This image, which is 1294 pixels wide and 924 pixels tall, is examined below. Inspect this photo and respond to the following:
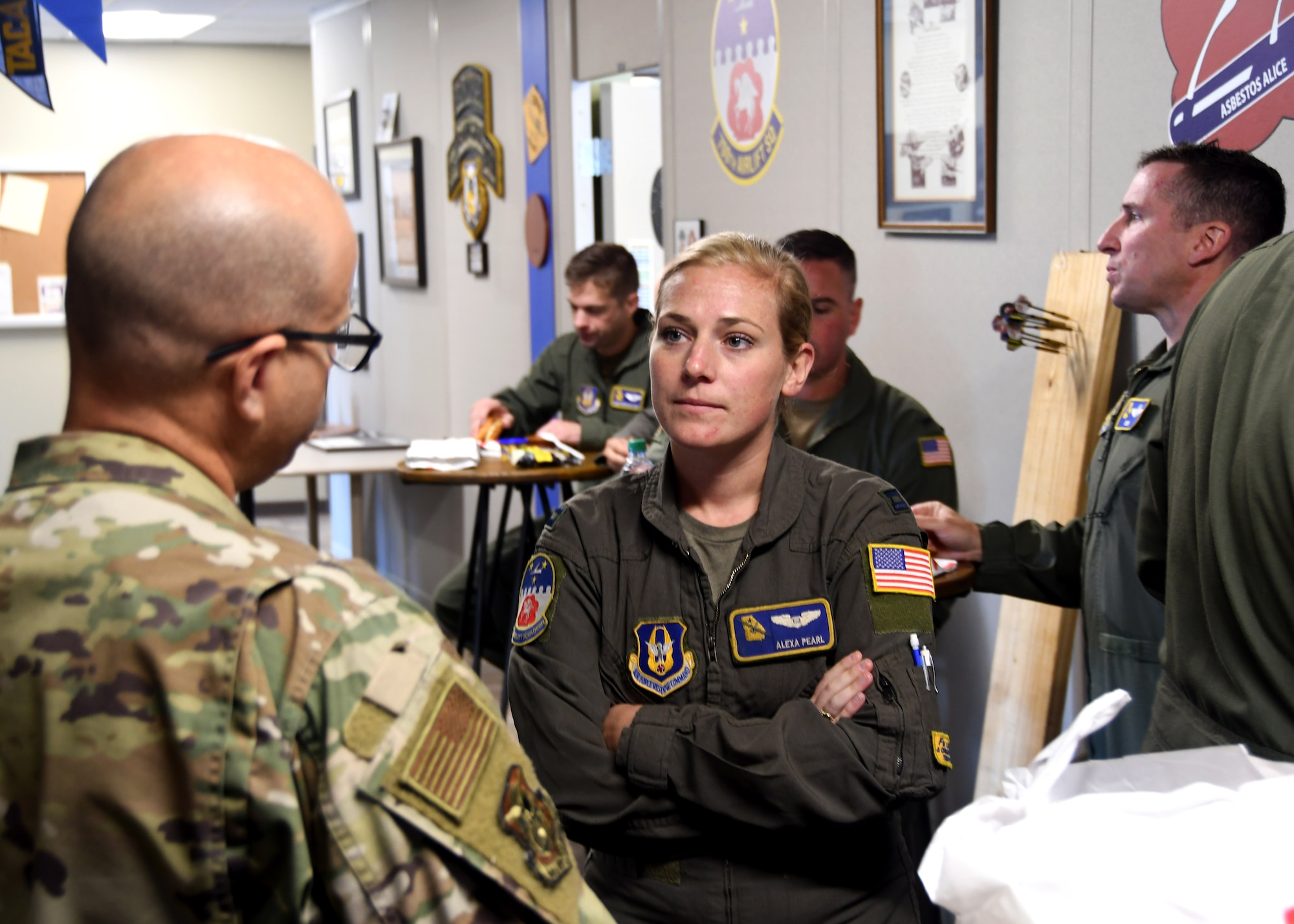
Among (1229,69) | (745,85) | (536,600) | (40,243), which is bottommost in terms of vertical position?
(536,600)

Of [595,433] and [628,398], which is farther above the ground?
[628,398]

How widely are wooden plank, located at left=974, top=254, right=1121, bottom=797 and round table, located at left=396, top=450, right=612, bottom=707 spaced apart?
139 centimetres

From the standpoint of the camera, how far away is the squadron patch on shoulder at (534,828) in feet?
2.87

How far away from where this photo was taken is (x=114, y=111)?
845 centimetres

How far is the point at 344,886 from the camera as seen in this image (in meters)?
0.81

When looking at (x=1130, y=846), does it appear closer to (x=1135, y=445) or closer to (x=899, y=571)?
(x=899, y=571)

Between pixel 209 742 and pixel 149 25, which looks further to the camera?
pixel 149 25

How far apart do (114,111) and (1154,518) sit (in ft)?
27.8

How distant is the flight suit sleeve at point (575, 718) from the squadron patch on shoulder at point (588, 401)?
2786 mm

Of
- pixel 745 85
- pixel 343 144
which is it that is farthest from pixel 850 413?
pixel 343 144

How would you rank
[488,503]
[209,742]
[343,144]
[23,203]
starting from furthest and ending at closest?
[23,203] < [343,144] < [488,503] < [209,742]

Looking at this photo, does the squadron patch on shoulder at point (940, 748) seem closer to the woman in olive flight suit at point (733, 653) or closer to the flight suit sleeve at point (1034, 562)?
the woman in olive flight suit at point (733, 653)

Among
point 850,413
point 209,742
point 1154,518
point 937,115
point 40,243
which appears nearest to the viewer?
point 209,742

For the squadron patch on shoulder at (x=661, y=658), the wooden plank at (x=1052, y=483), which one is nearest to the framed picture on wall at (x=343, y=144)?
the wooden plank at (x=1052, y=483)
